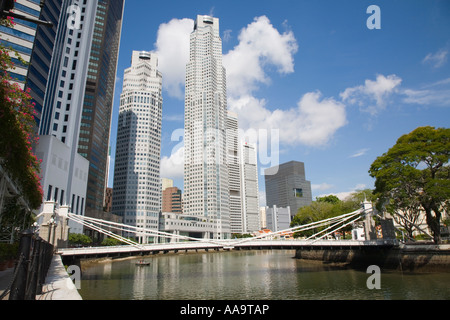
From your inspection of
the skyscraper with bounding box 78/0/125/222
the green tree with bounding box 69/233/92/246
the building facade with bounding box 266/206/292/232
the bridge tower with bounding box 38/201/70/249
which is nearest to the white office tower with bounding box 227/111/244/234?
the building facade with bounding box 266/206/292/232

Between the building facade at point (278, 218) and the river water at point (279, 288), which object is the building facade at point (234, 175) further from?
the river water at point (279, 288)

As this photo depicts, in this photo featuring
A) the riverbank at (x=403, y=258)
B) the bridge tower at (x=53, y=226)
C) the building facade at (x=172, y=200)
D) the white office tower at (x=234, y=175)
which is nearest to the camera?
the riverbank at (x=403, y=258)

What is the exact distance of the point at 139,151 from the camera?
381 ft

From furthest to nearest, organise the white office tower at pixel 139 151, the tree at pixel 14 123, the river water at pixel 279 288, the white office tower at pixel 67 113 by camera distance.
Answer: the white office tower at pixel 139 151 < the white office tower at pixel 67 113 < the river water at pixel 279 288 < the tree at pixel 14 123

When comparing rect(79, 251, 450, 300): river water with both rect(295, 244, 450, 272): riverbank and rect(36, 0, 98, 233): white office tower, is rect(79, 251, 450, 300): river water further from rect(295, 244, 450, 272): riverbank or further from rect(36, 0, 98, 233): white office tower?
rect(36, 0, 98, 233): white office tower

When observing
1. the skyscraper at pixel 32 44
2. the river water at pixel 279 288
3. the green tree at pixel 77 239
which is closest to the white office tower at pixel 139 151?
the green tree at pixel 77 239

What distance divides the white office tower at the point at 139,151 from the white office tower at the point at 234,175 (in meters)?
58.2

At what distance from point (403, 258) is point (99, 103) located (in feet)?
255

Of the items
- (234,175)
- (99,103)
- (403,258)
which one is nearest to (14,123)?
(403,258)

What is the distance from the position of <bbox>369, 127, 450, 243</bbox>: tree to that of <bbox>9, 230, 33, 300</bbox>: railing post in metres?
28.0

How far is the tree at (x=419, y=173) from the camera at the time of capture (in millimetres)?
25125
